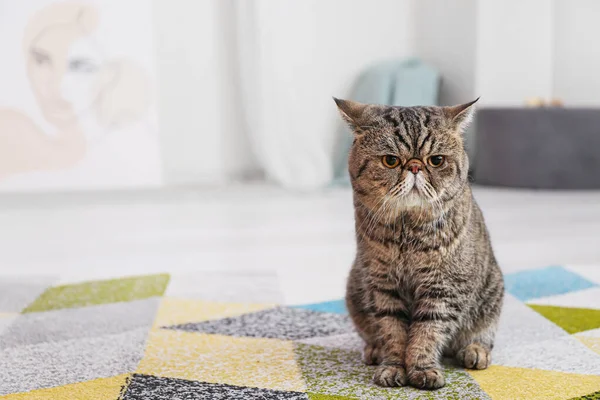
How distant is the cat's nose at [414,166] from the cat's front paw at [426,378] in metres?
0.36

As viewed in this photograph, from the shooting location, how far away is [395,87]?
3814 millimetres

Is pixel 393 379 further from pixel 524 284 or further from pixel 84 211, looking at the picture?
pixel 84 211

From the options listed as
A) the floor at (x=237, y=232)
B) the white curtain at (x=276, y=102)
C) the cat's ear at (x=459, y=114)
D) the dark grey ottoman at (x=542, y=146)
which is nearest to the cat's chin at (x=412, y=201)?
the cat's ear at (x=459, y=114)

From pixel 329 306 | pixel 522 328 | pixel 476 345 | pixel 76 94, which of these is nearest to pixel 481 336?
pixel 476 345

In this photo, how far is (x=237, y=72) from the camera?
4047 millimetres

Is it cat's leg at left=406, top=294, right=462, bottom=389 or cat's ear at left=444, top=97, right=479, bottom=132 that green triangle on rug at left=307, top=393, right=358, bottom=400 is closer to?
cat's leg at left=406, top=294, right=462, bottom=389

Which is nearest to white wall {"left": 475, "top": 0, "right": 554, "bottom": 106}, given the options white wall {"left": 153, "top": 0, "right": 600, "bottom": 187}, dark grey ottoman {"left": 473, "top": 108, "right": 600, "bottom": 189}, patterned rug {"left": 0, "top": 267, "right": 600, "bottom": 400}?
white wall {"left": 153, "top": 0, "right": 600, "bottom": 187}

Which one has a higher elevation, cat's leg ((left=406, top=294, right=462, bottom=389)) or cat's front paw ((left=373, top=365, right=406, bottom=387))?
cat's leg ((left=406, top=294, right=462, bottom=389))

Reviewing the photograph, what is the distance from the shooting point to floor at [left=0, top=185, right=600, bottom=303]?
2.27 meters

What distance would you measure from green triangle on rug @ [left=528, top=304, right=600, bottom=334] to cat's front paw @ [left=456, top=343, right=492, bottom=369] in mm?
310

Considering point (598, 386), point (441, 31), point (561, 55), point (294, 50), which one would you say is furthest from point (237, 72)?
point (598, 386)

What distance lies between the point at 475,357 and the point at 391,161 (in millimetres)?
427

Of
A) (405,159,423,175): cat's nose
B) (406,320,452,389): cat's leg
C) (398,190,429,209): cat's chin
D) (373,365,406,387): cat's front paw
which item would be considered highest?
(405,159,423,175): cat's nose

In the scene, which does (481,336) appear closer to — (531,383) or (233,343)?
(531,383)
